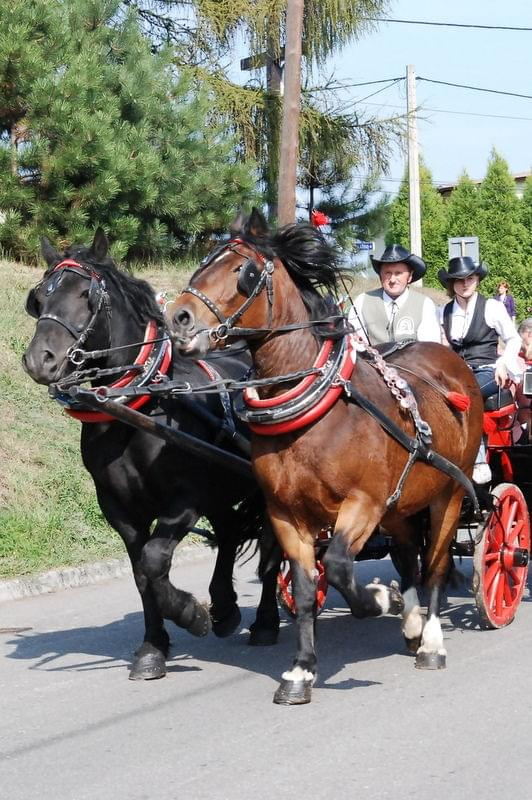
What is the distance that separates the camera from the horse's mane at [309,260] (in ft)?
17.9

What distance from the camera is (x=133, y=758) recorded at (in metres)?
4.57

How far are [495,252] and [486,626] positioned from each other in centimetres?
2495

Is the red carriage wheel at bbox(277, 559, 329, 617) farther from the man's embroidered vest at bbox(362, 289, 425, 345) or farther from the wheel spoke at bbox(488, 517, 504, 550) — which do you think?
the man's embroidered vest at bbox(362, 289, 425, 345)

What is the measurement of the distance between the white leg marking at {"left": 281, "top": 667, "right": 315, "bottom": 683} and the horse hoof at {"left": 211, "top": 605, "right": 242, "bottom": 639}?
1301mm

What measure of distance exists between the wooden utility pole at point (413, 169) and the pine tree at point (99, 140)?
17.3ft

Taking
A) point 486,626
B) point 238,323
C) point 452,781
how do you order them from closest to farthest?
point 452,781 < point 238,323 < point 486,626

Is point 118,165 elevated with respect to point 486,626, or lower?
elevated

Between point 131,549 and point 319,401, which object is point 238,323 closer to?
point 319,401

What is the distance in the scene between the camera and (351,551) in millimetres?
5270

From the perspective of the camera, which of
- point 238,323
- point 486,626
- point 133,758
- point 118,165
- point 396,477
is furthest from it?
point 118,165

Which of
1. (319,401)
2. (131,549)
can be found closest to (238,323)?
(319,401)

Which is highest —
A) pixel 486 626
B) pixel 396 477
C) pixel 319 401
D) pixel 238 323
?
pixel 238 323

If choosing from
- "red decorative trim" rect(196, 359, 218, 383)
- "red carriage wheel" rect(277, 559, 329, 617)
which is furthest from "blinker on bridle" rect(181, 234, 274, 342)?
"red carriage wheel" rect(277, 559, 329, 617)

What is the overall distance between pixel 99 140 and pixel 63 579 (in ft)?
22.5
